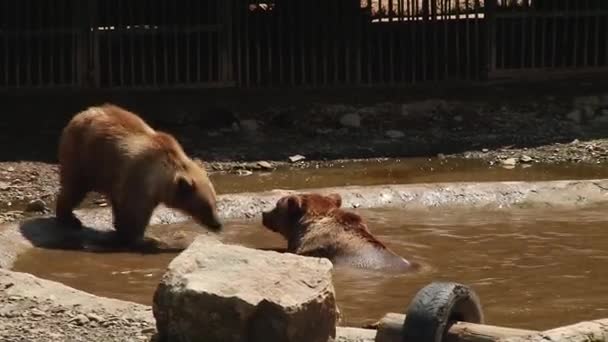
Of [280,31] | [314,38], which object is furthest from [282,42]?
[314,38]

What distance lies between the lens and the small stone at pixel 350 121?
55.2 ft

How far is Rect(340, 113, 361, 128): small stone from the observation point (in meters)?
16.8

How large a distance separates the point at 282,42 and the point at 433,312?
10.6 metres

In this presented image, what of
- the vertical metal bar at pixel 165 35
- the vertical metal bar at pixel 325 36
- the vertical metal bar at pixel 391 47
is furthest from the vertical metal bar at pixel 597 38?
the vertical metal bar at pixel 165 35

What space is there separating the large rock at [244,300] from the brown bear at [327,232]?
2757mm

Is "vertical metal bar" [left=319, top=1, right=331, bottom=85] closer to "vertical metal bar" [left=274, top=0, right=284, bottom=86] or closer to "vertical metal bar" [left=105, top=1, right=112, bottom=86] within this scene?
"vertical metal bar" [left=274, top=0, right=284, bottom=86]

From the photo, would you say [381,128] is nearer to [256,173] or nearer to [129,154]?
[256,173]

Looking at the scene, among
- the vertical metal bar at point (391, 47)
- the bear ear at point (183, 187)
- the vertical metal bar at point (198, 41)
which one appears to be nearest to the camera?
the bear ear at point (183, 187)

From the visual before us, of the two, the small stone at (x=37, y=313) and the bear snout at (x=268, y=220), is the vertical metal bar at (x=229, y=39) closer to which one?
the bear snout at (x=268, y=220)

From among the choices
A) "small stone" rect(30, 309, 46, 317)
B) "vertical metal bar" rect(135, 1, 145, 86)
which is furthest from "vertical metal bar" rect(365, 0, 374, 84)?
"small stone" rect(30, 309, 46, 317)

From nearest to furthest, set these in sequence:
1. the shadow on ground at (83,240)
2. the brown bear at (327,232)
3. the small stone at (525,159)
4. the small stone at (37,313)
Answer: the small stone at (37,313)
the brown bear at (327,232)
the shadow on ground at (83,240)
the small stone at (525,159)

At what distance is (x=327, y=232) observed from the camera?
10.9 metres

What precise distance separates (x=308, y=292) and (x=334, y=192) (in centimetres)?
558

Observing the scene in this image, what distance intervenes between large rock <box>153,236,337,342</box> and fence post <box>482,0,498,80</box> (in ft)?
35.2
